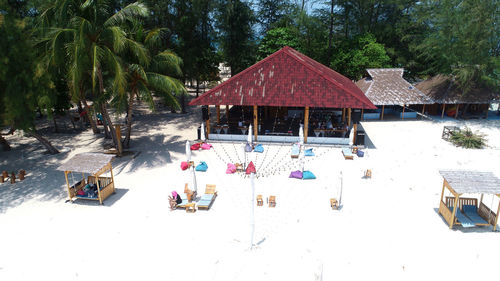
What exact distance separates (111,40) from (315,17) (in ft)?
96.4

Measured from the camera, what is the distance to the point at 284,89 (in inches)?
754

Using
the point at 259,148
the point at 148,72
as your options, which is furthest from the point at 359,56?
the point at 148,72

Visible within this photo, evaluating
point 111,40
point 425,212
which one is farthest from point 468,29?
point 111,40

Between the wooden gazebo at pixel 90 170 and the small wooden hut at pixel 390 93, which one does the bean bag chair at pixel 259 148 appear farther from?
the small wooden hut at pixel 390 93

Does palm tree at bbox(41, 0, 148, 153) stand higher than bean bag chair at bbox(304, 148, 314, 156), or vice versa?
palm tree at bbox(41, 0, 148, 153)

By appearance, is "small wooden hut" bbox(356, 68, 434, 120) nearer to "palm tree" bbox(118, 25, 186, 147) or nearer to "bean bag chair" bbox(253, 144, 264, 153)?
"bean bag chair" bbox(253, 144, 264, 153)

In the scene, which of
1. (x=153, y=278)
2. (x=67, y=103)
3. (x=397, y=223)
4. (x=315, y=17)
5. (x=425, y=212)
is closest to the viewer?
(x=153, y=278)

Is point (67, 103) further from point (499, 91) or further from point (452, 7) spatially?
point (499, 91)

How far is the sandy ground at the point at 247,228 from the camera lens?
9.03 metres

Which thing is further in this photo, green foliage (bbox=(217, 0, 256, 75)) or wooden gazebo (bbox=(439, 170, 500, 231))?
green foliage (bbox=(217, 0, 256, 75))

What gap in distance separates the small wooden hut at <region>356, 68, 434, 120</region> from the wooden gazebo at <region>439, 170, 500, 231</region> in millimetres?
15843

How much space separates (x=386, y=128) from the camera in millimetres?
24344

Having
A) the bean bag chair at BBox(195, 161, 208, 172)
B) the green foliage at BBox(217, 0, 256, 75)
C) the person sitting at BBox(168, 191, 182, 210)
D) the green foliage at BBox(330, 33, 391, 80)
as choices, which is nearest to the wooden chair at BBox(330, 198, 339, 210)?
Answer: the person sitting at BBox(168, 191, 182, 210)

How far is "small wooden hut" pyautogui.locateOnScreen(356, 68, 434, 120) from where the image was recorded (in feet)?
86.5
